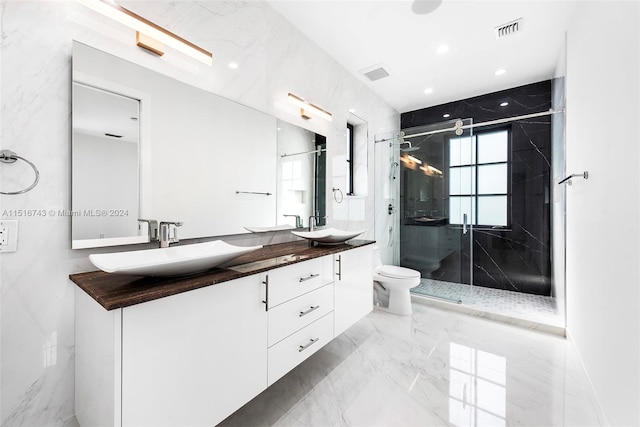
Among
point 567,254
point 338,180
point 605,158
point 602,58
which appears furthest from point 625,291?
point 338,180

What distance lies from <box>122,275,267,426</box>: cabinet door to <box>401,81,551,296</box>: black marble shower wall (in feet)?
9.04

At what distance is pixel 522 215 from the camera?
10.7 ft

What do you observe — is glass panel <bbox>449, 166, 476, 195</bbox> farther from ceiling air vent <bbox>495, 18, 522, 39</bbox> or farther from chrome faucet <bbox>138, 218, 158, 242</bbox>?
chrome faucet <bbox>138, 218, 158, 242</bbox>

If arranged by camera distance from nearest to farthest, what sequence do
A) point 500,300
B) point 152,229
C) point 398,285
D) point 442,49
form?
point 152,229 < point 442,49 < point 398,285 < point 500,300

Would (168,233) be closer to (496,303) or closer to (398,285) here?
(398,285)

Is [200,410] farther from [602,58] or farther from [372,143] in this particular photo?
[372,143]

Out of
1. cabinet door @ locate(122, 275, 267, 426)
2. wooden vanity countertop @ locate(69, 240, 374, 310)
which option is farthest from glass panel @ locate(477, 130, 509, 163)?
cabinet door @ locate(122, 275, 267, 426)

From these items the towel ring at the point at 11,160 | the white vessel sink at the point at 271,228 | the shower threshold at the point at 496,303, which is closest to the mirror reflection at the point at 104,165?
the towel ring at the point at 11,160

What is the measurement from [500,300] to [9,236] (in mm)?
3823

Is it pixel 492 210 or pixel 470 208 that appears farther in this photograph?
pixel 492 210

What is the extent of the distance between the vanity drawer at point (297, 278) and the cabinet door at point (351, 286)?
0.13 metres


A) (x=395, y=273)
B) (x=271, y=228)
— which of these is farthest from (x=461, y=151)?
(x=271, y=228)

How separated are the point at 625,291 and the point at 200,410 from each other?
71.3 inches

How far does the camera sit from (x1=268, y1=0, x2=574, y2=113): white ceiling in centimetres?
204
